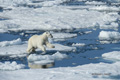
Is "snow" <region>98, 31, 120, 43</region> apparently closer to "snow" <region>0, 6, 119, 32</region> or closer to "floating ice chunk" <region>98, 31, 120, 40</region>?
"floating ice chunk" <region>98, 31, 120, 40</region>

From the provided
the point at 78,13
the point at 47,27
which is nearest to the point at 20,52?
the point at 47,27

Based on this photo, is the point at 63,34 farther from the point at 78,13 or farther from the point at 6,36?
the point at 78,13

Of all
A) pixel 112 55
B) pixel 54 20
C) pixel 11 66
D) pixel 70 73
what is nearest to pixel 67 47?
pixel 112 55

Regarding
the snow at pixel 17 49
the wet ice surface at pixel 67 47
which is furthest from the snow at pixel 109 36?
the snow at pixel 17 49

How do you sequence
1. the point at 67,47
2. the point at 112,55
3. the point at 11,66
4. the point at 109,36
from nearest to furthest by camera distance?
the point at 11,66
the point at 112,55
the point at 67,47
the point at 109,36

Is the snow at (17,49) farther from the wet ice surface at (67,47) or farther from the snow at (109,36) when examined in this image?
the snow at (109,36)

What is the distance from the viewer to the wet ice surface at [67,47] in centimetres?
781

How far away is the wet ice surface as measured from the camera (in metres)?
7.81

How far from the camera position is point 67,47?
10.9 metres

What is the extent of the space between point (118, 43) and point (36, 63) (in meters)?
3.96

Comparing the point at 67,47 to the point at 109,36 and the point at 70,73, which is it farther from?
the point at 70,73

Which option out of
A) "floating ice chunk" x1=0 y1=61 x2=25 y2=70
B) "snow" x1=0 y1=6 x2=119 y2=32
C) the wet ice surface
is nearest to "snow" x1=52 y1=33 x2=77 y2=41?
the wet ice surface

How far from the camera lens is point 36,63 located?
347 inches

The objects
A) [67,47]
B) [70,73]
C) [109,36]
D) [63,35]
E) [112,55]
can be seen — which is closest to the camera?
[70,73]
